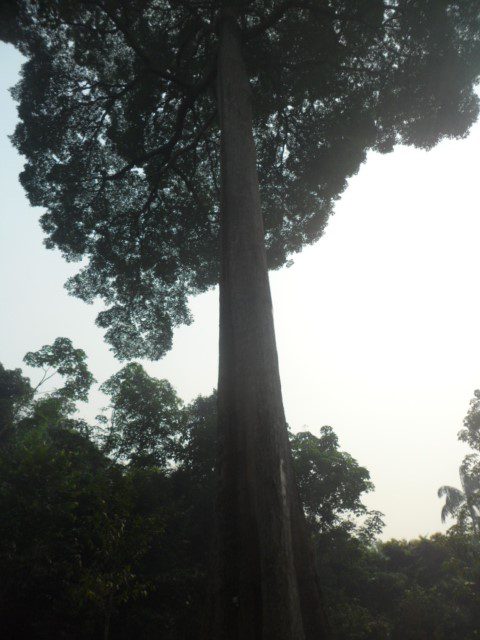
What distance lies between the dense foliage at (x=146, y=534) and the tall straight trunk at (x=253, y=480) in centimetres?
786

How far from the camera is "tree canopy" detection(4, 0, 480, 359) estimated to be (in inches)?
319

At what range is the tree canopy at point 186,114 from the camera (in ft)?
26.6

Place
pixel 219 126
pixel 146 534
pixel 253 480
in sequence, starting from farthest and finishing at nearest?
pixel 146 534 < pixel 219 126 < pixel 253 480

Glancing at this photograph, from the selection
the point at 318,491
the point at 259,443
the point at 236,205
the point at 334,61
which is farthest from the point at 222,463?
the point at 318,491

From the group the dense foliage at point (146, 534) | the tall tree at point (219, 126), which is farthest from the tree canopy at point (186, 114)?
the dense foliage at point (146, 534)

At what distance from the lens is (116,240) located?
35.9 ft

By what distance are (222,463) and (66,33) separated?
1057 centimetres

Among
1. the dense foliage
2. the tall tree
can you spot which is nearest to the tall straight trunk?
the tall tree

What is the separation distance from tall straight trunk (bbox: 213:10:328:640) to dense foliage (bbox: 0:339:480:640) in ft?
25.8

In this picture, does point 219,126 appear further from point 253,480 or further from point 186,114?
point 253,480

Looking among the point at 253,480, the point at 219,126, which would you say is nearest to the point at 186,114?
the point at 219,126

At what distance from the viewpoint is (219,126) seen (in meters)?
7.06

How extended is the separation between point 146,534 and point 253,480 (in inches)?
335

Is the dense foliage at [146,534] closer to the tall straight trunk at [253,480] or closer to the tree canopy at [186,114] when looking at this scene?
the tree canopy at [186,114]
